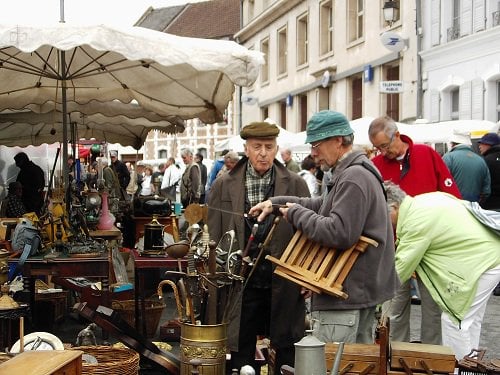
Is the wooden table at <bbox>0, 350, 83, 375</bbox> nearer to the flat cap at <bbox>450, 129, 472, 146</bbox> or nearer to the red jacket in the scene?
the red jacket

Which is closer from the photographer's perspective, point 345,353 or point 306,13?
point 345,353

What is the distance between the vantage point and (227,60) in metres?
5.83

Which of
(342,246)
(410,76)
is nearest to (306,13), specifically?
(410,76)

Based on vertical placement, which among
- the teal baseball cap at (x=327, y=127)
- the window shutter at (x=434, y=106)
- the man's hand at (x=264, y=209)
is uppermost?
the window shutter at (x=434, y=106)

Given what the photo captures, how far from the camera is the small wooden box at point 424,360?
390cm

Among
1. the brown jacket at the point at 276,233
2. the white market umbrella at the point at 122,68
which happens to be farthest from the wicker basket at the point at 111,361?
the white market umbrella at the point at 122,68

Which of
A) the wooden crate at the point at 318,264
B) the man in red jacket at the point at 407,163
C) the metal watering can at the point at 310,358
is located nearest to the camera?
the metal watering can at the point at 310,358

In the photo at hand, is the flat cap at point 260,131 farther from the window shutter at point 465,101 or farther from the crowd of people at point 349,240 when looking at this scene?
the window shutter at point 465,101

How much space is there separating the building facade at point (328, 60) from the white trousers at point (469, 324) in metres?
12.1

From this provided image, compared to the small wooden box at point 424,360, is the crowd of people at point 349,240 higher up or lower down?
higher up

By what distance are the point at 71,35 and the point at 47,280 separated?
12.1 feet

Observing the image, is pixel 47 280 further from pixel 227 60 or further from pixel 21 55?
pixel 227 60

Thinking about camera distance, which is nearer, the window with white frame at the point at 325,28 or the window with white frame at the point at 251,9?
the window with white frame at the point at 325,28

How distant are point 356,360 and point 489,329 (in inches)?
159
